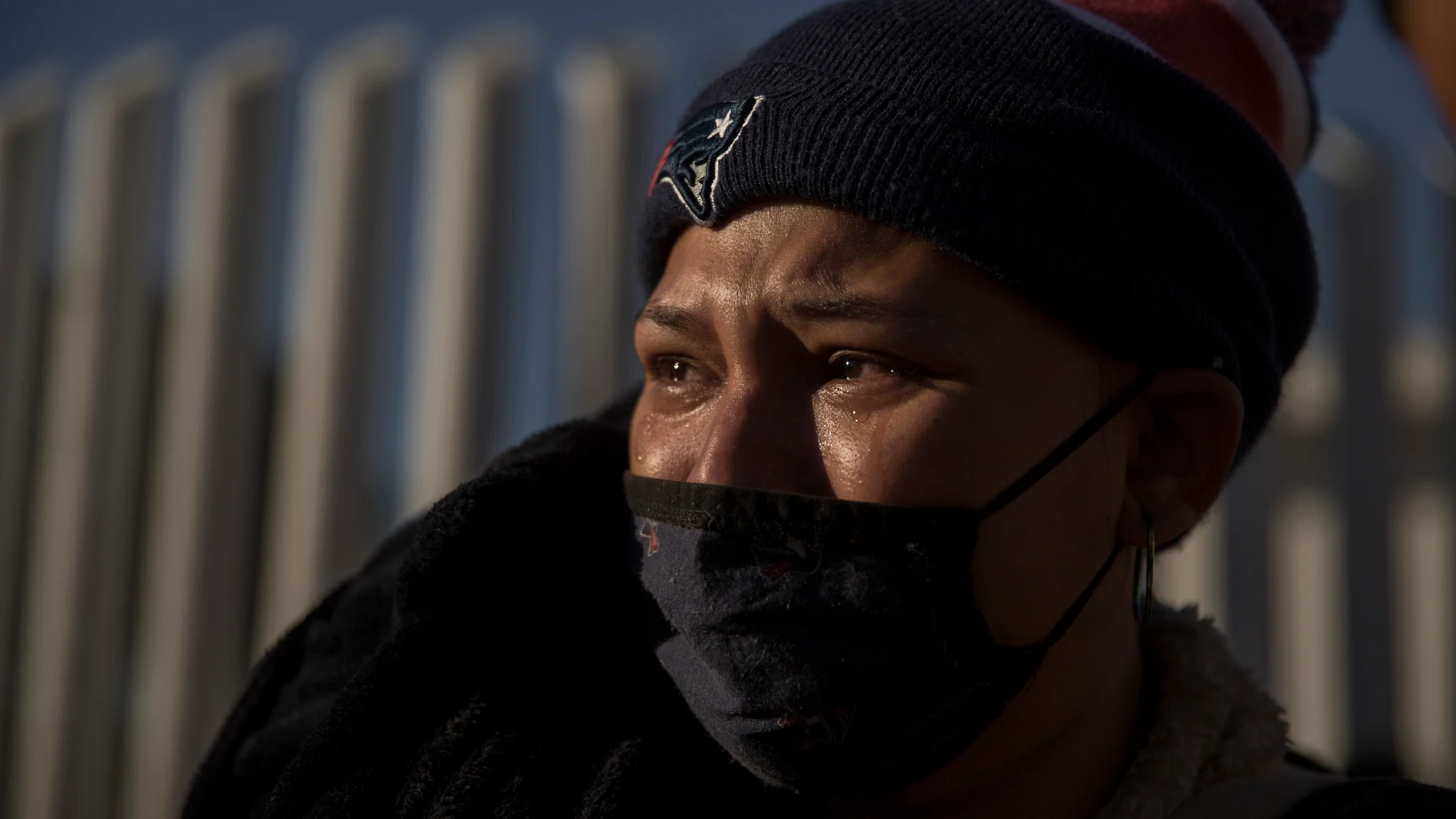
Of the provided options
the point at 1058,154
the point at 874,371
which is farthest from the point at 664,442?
the point at 1058,154

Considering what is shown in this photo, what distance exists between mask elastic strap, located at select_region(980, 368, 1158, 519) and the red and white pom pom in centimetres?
43

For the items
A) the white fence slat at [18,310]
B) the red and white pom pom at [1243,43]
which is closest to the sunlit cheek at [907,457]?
the red and white pom pom at [1243,43]

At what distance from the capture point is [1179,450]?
166 cm

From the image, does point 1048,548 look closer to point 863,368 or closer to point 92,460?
point 863,368

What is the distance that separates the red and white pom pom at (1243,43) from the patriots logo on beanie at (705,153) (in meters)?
0.45

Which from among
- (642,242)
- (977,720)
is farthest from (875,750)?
(642,242)

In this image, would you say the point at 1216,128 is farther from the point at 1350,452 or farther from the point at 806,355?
the point at 1350,452

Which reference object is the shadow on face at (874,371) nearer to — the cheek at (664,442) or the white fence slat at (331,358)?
the cheek at (664,442)

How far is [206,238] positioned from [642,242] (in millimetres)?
2915

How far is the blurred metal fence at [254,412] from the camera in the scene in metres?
4.10

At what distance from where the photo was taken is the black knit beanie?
1.48 meters

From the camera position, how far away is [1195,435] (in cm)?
165

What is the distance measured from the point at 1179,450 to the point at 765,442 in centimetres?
60

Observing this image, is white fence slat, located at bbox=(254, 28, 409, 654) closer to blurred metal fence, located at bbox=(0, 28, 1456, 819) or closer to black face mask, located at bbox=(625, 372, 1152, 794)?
blurred metal fence, located at bbox=(0, 28, 1456, 819)
